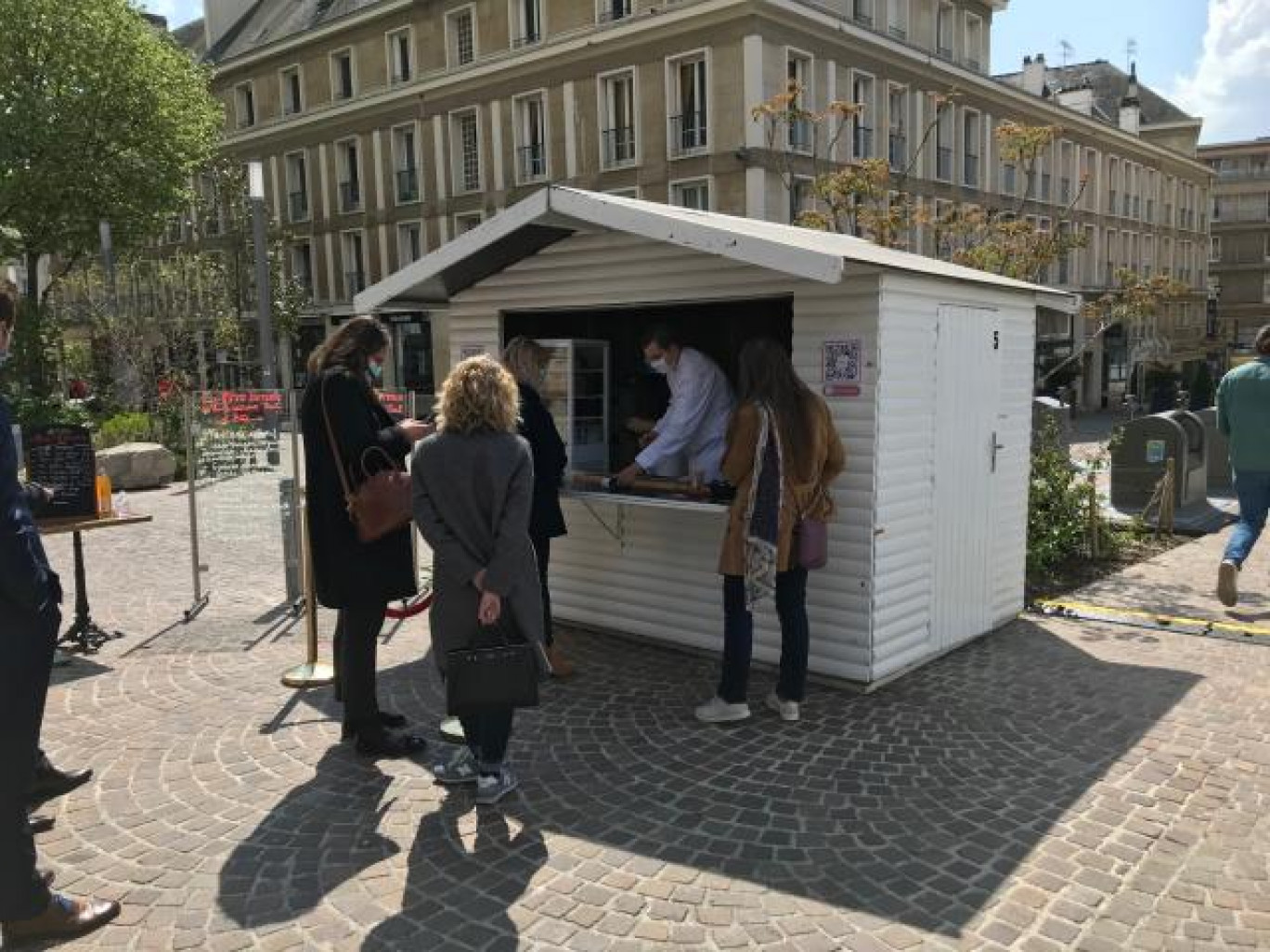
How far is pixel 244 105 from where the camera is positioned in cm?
3928

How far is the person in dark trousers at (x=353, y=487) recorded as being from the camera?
4.35 meters

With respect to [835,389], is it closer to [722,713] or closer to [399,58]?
[722,713]

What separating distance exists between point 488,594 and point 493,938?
123 centimetres

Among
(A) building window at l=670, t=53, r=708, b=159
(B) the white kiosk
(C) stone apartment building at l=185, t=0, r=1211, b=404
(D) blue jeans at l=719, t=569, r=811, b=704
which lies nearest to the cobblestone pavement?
(D) blue jeans at l=719, t=569, r=811, b=704

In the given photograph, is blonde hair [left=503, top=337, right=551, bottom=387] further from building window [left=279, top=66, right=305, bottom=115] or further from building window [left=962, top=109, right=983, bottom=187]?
building window [left=279, top=66, right=305, bottom=115]

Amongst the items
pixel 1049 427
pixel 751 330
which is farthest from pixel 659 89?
pixel 751 330

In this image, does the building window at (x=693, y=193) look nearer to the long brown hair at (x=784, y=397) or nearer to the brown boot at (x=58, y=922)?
the long brown hair at (x=784, y=397)

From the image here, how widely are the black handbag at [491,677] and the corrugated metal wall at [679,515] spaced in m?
2.10

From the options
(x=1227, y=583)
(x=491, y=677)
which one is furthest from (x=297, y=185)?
(x=491, y=677)

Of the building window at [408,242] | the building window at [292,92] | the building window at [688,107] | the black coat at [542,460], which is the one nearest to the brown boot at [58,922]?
the black coat at [542,460]

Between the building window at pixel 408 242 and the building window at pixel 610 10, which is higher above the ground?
the building window at pixel 610 10

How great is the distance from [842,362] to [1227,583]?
3921 millimetres

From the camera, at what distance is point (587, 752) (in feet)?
14.9

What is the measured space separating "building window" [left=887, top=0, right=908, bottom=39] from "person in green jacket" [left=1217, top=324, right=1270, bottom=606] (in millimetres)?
26788
